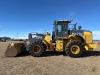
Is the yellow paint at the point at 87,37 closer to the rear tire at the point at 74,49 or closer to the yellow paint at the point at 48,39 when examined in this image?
the rear tire at the point at 74,49

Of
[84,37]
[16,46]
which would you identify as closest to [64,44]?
[84,37]

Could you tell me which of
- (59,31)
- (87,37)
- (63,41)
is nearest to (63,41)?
(63,41)

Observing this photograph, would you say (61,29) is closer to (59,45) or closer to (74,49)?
(59,45)

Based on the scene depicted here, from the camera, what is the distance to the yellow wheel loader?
15.0 metres

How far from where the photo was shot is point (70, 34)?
16.0 meters

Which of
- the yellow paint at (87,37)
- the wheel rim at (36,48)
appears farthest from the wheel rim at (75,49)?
the wheel rim at (36,48)

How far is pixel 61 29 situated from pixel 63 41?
1.10 m

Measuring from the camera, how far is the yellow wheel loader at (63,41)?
15023 mm

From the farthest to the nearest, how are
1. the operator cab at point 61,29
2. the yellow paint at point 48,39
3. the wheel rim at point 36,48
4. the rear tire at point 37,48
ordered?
Answer: the operator cab at point 61,29, the yellow paint at point 48,39, the wheel rim at point 36,48, the rear tire at point 37,48

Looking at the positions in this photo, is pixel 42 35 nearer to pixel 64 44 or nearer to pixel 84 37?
pixel 64 44

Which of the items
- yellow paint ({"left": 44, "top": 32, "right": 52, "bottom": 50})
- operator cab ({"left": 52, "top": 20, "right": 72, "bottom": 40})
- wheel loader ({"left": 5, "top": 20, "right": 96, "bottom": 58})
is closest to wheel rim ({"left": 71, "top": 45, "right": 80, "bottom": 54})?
wheel loader ({"left": 5, "top": 20, "right": 96, "bottom": 58})

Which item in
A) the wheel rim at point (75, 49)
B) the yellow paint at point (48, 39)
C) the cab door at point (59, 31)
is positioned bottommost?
the wheel rim at point (75, 49)

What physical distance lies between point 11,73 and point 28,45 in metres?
6.99

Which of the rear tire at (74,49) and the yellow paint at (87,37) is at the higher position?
the yellow paint at (87,37)
